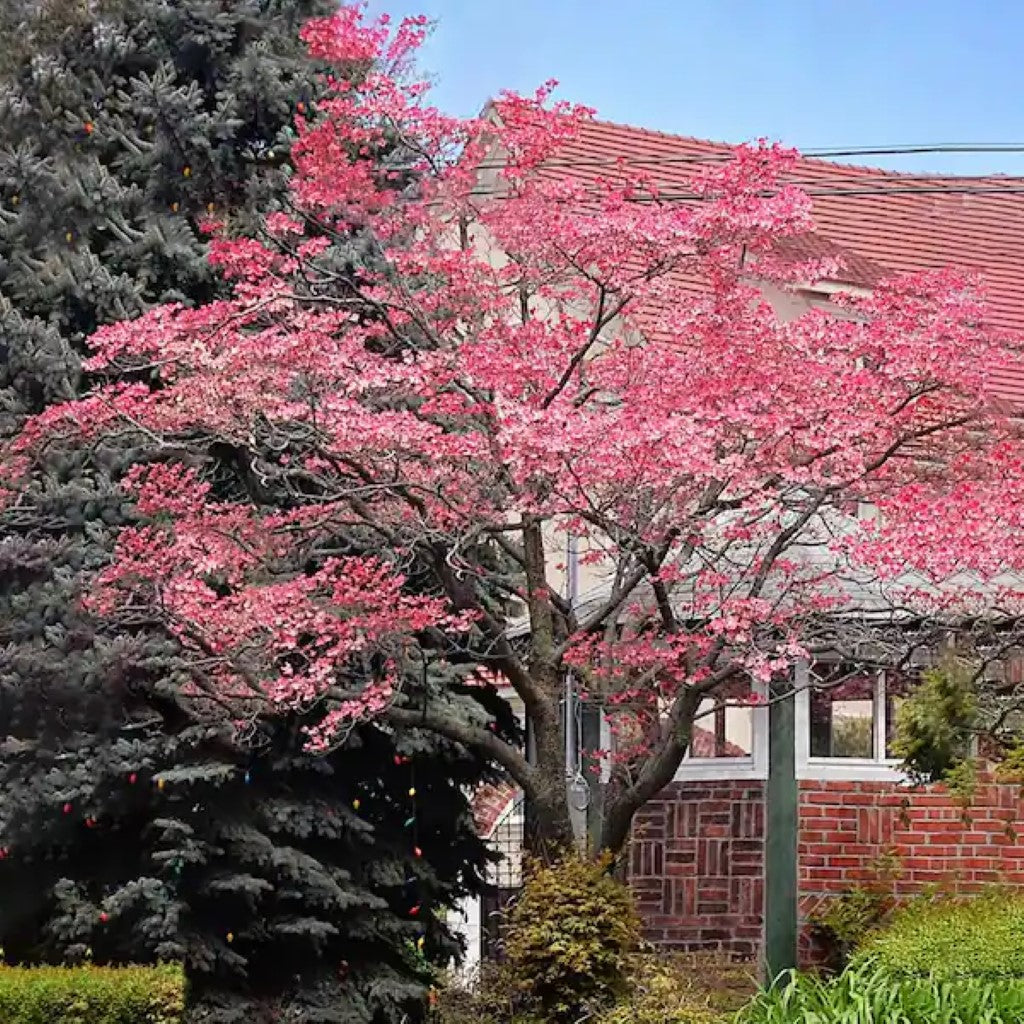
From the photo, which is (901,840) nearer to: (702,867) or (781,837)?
(781,837)

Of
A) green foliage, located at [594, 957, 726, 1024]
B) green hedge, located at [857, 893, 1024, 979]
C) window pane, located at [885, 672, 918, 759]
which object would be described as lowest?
green foliage, located at [594, 957, 726, 1024]

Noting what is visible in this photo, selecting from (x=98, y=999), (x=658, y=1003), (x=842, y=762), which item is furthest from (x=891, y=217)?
(x=98, y=999)

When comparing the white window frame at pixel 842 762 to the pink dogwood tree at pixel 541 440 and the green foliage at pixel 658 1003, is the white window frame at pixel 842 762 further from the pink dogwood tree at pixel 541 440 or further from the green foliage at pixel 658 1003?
the green foliage at pixel 658 1003

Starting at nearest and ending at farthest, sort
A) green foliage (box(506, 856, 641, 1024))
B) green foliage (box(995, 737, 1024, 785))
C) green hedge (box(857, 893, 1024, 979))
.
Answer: green hedge (box(857, 893, 1024, 979))
green foliage (box(506, 856, 641, 1024))
green foliage (box(995, 737, 1024, 785))

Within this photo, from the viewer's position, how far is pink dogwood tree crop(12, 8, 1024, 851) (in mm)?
11039

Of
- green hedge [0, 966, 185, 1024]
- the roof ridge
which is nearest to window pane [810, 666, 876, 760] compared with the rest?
green hedge [0, 966, 185, 1024]

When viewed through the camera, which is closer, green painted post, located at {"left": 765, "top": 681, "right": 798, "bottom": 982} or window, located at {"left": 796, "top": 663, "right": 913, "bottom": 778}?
green painted post, located at {"left": 765, "top": 681, "right": 798, "bottom": 982}

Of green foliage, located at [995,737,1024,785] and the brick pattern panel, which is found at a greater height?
green foliage, located at [995,737,1024,785]

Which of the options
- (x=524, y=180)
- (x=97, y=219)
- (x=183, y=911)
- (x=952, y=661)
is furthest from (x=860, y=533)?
(x=97, y=219)

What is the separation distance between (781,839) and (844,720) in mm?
1097

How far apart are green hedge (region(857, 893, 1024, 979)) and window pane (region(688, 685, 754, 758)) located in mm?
2431

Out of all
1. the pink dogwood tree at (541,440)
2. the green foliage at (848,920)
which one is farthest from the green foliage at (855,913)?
the pink dogwood tree at (541,440)

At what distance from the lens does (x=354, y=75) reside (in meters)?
14.6

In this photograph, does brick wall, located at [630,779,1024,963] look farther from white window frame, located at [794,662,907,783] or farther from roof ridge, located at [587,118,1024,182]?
roof ridge, located at [587,118,1024,182]
